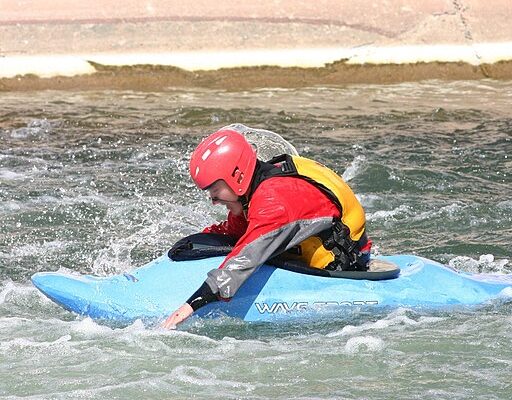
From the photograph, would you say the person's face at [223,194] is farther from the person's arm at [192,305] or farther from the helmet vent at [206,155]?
the person's arm at [192,305]

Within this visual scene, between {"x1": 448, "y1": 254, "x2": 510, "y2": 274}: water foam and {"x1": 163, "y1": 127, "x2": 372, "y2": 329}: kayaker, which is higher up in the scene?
{"x1": 163, "y1": 127, "x2": 372, "y2": 329}: kayaker

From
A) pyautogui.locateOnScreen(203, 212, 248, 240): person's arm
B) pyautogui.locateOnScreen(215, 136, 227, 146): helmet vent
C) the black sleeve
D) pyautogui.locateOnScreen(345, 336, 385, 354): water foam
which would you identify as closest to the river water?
pyautogui.locateOnScreen(345, 336, 385, 354): water foam

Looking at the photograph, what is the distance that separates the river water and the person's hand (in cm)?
9

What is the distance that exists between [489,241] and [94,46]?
5.84 m

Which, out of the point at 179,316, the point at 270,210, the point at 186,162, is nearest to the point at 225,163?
the point at 270,210

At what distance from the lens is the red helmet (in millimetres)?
5074

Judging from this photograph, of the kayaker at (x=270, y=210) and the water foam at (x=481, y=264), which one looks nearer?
the kayaker at (x=270, y=210)

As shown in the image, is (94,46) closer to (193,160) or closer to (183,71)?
(183,71)

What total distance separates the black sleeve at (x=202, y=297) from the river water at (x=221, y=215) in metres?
0.17

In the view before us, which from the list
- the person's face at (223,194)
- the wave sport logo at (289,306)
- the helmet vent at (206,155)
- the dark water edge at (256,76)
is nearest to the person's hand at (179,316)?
the wave sport logo at (289,306)

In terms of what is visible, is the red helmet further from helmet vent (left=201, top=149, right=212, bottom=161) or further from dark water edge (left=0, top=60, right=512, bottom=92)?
dark water edge (left=0, top=60, right=512, bottom=92)

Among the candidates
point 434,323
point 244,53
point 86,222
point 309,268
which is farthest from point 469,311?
point 244,53

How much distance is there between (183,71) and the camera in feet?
37.3

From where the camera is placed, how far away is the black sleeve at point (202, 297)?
5043mm
